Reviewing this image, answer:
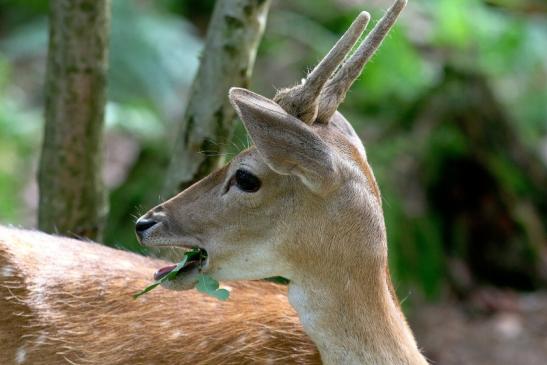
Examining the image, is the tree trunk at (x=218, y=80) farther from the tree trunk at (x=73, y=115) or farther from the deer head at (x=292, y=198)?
the deer head at (x=292, y=198)

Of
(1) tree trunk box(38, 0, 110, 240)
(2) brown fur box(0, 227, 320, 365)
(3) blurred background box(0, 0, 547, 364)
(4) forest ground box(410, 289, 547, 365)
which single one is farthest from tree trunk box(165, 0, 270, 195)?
(4) forest ground box(410, 289, 547, 365)

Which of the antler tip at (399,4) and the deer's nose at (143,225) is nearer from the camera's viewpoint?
the antler tip at (399,4)

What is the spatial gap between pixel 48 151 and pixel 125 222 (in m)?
2.06

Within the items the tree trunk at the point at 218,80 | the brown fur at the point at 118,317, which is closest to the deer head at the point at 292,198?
the brown fur at the point at 118,317

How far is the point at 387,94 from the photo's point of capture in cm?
906

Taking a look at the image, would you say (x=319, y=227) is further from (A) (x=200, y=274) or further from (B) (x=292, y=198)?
(A) (x=200, y=274)

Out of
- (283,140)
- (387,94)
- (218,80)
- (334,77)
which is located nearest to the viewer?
(283,140)

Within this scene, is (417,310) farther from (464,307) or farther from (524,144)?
(524,144)

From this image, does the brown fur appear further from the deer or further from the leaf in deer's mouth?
the leaf in deer's mouth

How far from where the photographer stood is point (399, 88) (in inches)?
355

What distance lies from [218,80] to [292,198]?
129 centimetres

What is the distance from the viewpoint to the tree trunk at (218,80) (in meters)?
4.52

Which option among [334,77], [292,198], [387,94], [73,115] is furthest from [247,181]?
[387,94]

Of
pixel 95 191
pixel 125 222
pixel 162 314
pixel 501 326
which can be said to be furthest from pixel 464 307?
pixel 162 314
